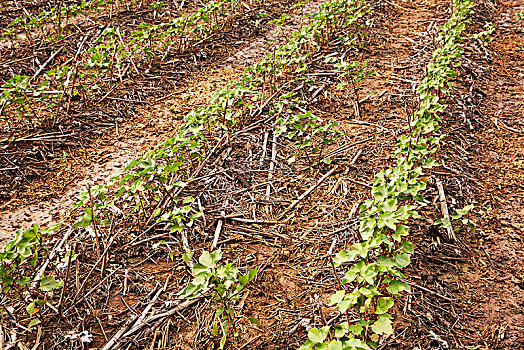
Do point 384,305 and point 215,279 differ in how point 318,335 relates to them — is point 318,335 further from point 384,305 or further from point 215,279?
point 215,279

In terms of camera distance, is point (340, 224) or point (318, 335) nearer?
point (318, 335)

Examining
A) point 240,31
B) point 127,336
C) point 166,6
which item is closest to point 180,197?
point 127,336

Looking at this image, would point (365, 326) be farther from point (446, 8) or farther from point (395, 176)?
point (446, 8)

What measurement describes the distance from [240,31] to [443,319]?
4779 mm

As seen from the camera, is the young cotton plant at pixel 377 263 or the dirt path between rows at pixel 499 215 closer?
the young cotton plant at pixel 377 263

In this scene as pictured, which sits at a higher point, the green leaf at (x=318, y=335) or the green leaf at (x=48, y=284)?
the green leaf at (x=48, y=284)

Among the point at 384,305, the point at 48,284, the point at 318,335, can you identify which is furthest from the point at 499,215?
the point at 48,284

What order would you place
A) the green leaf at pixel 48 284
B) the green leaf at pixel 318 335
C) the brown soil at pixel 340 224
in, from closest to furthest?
the green leaf at pixel 318 335
the green leaf at pixel 48 284
the brown soil at pixel 340 224

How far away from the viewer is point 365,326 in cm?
175

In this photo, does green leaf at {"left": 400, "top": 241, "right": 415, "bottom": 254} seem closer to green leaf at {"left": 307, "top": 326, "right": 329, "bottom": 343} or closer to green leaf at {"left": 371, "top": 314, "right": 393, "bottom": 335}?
green leaf at {"left": 371, "top": 314, "right": 393, "bottom": 335}

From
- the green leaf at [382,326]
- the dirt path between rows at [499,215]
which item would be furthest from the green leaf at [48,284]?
the dirt path between rows at [499,215]

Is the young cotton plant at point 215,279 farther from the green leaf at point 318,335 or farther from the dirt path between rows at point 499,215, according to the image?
the dirt path between rows at point 499,215

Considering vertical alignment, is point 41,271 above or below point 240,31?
below

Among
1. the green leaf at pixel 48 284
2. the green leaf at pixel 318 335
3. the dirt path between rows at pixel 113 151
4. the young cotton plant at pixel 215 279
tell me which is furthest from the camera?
the dirt path between rows at pixel 113 151
